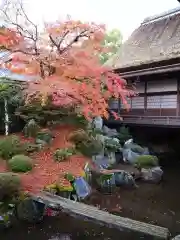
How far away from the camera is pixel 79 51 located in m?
12.5

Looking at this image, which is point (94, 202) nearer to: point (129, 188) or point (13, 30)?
point (129, 188)

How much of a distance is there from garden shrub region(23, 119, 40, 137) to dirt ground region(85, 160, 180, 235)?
411cm

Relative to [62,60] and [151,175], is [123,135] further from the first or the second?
[62,60]

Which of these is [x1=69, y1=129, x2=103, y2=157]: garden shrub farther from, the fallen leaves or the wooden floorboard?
the wooden floorboard

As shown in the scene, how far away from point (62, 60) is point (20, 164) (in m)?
5.05

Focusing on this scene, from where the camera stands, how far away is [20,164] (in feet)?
30.9

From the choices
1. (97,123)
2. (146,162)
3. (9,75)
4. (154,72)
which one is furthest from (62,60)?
(146,162)

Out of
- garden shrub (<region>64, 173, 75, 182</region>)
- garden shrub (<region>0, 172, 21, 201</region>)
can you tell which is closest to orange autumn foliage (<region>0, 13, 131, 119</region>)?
garden shrub (<region>64, 173, 75, 182</region>)

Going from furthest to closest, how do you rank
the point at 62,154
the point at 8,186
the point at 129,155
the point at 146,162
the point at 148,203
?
the point at 129,155
the point at 146,162
the point at 62,154
the point at 148,203
the point at 8,186

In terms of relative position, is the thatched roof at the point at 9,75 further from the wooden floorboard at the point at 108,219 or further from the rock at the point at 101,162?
the wooden floorboard at the point at 108,219

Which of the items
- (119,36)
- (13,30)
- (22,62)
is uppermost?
(119,36)

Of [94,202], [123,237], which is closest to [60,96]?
[94,202]

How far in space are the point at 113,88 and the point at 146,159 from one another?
399 cm

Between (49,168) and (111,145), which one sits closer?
(49,168)
